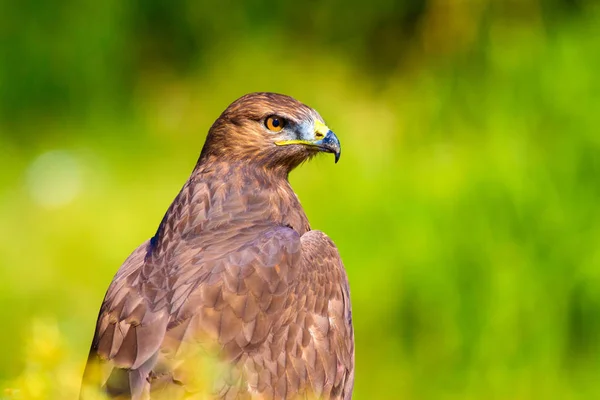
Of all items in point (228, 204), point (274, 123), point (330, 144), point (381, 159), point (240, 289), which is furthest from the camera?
point (381, 159)

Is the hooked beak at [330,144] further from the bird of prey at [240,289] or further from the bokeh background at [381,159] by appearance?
the bokeh background at [381,159]

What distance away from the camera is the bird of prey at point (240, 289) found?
349cm

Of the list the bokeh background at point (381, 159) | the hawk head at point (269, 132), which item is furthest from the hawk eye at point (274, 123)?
the bokeh background at point (381, 159)

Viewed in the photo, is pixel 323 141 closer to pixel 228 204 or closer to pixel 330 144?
pixel 330 144

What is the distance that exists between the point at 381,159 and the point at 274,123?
415cm

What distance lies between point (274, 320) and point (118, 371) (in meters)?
0.50

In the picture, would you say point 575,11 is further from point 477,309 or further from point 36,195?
point 36,195

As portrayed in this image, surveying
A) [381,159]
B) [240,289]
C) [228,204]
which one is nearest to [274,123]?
[228,204]

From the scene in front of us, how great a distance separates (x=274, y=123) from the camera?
4.37m

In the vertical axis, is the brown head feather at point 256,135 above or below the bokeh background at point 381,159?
above

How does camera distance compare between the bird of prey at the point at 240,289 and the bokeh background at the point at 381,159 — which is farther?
the bokeh background at the point at 381,159

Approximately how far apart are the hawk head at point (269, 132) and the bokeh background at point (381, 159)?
2.26 m

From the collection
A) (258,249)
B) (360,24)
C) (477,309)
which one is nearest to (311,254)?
(258,249)

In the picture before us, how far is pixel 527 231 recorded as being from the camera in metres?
7.09
